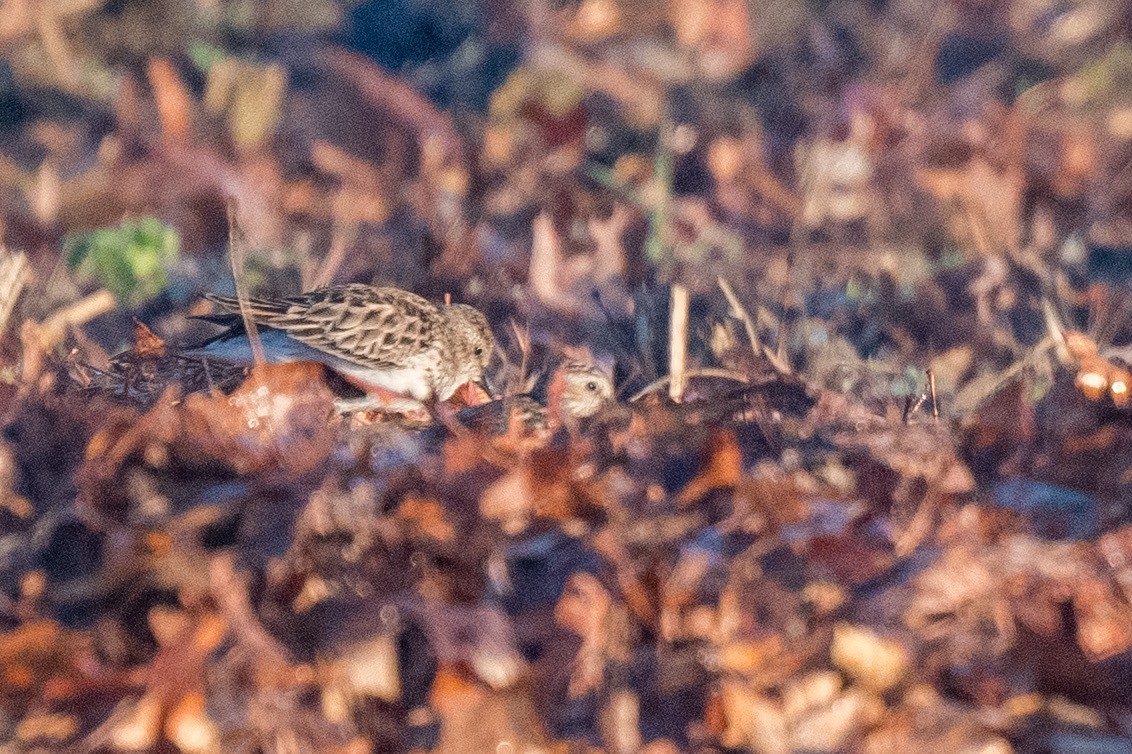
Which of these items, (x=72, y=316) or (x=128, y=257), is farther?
(x=128, y=257)

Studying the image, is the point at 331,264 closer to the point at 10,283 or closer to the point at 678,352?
the point at 10,283

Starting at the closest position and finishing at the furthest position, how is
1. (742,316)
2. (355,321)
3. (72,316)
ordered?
(742,316), (355,321), (72,316)

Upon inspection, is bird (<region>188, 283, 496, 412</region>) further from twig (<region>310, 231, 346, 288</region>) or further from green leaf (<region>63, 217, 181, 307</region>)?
green leaf (<region>63, 217, 181, 307</region>)

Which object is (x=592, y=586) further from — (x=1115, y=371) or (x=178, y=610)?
(x=1115, y=371)

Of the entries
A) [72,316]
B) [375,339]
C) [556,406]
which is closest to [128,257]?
[72,316]

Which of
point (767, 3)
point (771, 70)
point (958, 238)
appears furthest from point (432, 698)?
point (767, 3)
